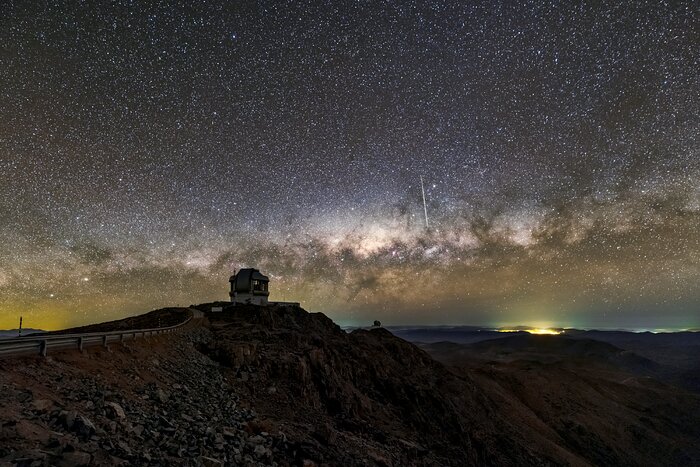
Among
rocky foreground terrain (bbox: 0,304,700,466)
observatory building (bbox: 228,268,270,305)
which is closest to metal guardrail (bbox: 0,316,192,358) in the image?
rocky foreground terrain (bbox: 0,304,700,466)

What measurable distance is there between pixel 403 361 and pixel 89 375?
40663mm

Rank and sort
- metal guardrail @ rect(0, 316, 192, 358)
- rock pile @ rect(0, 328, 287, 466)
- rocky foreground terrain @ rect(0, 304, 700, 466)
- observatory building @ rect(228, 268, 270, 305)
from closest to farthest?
rock pile @ rect(0, 328, 287, 466) < rocky foreground terrain @ rect(0, 304, 700, 466) < metal guardrail @ rect(0, 316, 192, 358) < observatory building @ rect(228, 268, 270, 305)

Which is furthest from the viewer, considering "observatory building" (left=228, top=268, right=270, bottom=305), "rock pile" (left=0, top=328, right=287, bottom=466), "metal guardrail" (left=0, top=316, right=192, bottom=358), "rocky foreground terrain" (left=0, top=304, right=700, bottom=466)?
"observatory building" (left=228, top=268, right=270, bottom=305)

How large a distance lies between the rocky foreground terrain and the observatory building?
7700 millimetres

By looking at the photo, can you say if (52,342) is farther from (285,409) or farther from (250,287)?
(250,287)

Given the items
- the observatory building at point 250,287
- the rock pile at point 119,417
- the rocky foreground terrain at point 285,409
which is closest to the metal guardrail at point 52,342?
the rocky foreground terrain at point 285,409

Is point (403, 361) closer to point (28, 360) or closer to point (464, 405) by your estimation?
point (464, 405)

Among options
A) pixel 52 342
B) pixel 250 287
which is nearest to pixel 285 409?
pixel 52 342

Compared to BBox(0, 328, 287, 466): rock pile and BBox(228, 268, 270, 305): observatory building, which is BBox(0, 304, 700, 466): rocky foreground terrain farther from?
BBox(228, 268, 270, 305): observatory building

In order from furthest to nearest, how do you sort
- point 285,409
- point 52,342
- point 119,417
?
point 285,409 → point 52,342 → point 119,417

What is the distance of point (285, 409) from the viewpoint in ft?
71.1

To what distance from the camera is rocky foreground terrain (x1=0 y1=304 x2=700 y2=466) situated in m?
9.55

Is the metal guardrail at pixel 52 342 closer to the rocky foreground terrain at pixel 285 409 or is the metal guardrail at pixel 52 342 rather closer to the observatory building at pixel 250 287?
the rocky foreground terrain at pixel 285 409

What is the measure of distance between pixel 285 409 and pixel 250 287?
1459 inches
